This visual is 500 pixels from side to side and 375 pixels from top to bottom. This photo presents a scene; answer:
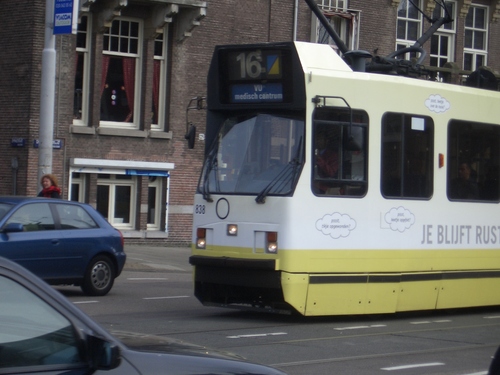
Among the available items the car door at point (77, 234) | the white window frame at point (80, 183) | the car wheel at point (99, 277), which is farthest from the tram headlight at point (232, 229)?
the white window frame at point (80, 183)

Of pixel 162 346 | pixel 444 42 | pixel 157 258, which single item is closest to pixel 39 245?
pixel 162 346

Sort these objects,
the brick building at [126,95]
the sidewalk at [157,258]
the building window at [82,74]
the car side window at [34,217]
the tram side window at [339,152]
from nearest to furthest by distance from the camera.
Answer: the tram side window at [339,152]
the car side window at [34,217]
the sidewalk at [157,258]
the brick building at [126,95]
the building window at [82,74]

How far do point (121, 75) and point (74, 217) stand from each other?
13.9 metres

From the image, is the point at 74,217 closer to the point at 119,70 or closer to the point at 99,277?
the point at 99,277

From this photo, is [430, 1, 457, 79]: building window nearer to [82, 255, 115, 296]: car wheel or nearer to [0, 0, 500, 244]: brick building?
[0, 0, 500, 244]: brick building

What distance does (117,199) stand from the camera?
2842 cm

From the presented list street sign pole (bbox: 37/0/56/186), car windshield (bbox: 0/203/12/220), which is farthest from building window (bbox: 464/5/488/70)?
car windshield (bbox: 0/203/12/220)

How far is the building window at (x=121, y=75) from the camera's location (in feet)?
91.8

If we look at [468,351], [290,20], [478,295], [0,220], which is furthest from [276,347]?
[290,20]

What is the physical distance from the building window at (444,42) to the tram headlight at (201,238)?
23.7 metres

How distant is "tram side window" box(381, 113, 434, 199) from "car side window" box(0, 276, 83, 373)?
29.2 ft

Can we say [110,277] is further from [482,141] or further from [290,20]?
[290,20]

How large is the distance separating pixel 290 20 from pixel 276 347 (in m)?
22.2

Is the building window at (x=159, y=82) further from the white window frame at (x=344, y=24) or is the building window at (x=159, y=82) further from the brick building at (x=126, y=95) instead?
the white window frame at (x=344, y=24)
